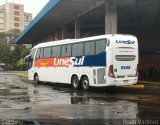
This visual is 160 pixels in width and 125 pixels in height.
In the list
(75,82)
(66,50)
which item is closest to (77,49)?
(66,50)

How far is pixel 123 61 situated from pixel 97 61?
1.45m

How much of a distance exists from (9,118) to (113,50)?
1072 cm

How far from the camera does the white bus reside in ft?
69.7

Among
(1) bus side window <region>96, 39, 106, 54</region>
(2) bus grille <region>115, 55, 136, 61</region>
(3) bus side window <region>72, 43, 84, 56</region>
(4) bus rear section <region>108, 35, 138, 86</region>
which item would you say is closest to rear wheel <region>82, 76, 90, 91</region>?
(3) bus side window <region>72, 43, 84, 56</region>

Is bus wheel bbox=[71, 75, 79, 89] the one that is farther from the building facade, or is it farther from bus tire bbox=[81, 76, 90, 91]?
the building facade

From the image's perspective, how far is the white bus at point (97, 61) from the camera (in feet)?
69.7

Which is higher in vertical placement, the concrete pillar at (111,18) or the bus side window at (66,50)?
the concrete pillar at (111,18)

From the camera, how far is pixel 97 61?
21938 mm

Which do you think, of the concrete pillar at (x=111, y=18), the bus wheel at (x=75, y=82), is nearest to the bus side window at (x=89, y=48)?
the bus wheel at (x=75, y=82)

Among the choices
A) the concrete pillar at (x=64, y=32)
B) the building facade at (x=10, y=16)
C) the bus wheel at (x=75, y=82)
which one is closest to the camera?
the bus wheel at (x=75, y=82)

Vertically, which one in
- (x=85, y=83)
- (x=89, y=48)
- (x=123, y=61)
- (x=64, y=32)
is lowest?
(x=85, y=83)

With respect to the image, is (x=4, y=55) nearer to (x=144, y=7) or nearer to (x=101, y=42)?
(x=144, y=7)

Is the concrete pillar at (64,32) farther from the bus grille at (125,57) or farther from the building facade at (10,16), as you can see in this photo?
the building facade at (10,16)

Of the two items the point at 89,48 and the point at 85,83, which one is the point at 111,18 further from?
the point at 85,83
